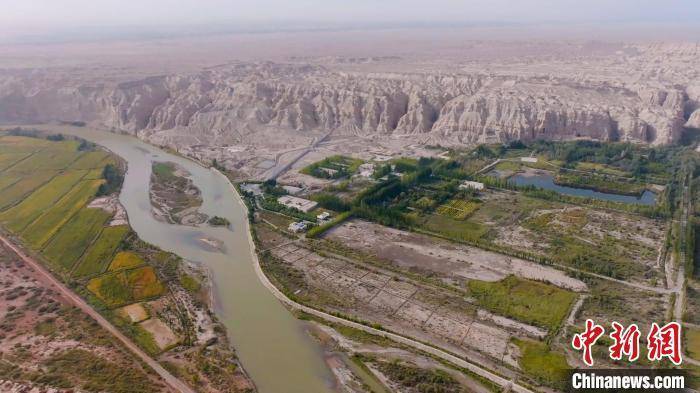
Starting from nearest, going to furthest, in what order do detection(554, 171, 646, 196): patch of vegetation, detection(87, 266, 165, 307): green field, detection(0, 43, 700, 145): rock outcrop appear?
1. detection(87, 266, 165, 307): green field
2. detection(554, 171, 646, 196): patch of vegetation
3. detection(0, 43, 700, 145): rock outcrop

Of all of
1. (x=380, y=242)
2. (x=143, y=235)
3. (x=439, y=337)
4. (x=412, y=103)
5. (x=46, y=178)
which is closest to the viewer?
(x=439, y=337)

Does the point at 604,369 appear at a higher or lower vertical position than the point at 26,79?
lower

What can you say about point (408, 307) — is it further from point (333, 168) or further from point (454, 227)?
point (333, 168)

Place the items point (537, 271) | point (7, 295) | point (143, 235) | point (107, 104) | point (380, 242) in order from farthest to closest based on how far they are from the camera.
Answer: point (107, 104) → point (143, 235) → point (380, 242) → point (537, 271) → point (7, 295)

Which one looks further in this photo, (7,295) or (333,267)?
(333,267)

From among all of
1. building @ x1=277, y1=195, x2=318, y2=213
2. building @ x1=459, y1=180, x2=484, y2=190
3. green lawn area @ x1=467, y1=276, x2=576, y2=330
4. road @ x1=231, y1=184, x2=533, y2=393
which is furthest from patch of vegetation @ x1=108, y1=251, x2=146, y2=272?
building @ x1=459, y1=180, x2=484, y2=190

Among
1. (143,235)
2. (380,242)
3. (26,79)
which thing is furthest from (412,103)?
(26,79)

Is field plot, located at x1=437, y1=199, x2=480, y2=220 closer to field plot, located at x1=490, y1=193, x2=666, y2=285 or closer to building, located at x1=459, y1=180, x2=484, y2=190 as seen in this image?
field plot, located at x1=490, y1=193, x2=666, y2=285

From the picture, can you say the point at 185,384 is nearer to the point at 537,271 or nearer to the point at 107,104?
the point at 537,271
